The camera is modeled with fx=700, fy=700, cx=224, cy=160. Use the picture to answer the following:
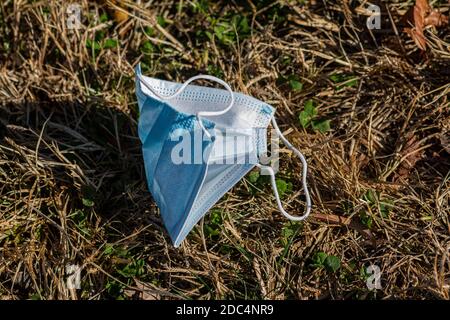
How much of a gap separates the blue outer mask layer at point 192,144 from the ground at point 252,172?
0.19 meters

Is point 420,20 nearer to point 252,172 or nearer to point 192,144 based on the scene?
point 252,172

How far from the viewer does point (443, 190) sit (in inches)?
88.5

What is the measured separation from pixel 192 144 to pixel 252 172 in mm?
397

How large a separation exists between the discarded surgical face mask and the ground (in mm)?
202

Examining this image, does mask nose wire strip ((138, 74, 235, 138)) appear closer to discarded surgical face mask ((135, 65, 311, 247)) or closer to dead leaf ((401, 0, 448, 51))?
discarded surgical face mask ((135, 65, 311, 247))

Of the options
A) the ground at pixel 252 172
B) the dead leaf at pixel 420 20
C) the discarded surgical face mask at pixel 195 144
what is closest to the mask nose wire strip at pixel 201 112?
the discarded surgical face mask at pixel 195 144

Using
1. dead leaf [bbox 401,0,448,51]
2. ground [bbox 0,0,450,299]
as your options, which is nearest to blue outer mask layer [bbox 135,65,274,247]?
ground [bbox 0,0,450,299]

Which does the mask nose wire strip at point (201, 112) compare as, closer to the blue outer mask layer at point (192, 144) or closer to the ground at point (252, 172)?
the blue outer mask layer at point (192, 144)

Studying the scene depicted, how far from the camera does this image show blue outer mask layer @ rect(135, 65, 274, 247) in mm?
1960

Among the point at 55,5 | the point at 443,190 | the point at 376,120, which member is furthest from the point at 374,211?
the point at 55,5

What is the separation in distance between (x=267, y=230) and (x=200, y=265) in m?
0.24

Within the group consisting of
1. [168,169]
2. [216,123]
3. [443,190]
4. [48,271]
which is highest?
[216,123]

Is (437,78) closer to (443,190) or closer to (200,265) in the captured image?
(443,190)

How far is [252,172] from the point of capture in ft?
7.54
